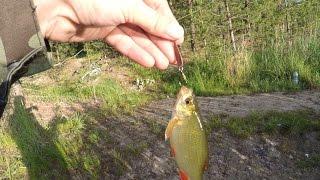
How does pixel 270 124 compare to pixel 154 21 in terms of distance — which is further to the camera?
pixel 270 124

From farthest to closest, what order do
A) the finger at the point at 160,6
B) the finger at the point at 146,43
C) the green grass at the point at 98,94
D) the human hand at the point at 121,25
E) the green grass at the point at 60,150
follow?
the green grass at the point at 98,94, the green grass at the point at 60,150, the finger at the point at 146,43, the finger at the point at 160,6, the human hand at the point at 121,25

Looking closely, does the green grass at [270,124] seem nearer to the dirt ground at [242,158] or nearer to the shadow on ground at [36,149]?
the dirt ground at [242,158]

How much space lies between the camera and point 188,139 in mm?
2275

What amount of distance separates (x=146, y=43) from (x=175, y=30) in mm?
248

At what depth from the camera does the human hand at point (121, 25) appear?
205cm

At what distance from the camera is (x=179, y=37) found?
2168mm

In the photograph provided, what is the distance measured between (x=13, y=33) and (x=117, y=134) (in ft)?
19.6

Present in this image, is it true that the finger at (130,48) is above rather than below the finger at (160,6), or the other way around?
below

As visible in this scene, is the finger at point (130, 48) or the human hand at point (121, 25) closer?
the human hand at point (121, 25)

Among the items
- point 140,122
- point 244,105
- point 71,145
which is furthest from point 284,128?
point 71,145

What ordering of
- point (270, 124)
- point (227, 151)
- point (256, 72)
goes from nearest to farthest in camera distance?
point (227, 151) < point (270, 124) < point (256, 72)

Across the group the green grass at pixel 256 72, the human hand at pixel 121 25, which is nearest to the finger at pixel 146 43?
the human hand at pixel 121 25

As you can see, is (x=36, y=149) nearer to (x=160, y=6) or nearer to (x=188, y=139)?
(x=188, y=139)

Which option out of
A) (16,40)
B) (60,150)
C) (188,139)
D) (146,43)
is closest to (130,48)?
(146,43)
